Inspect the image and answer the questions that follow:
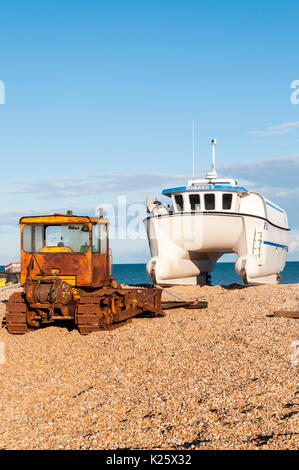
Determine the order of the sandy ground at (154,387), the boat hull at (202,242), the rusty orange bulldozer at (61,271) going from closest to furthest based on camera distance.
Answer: the sandy ground at (154,387), the rusty orange bulldozer at (61,271), the boat hull at (202,242)

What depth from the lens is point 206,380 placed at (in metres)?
7.48

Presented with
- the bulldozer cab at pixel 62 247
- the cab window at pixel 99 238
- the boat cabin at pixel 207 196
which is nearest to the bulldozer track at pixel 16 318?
the bulldozer cab at pixel 62 247

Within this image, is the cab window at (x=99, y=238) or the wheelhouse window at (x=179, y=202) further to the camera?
the wheelhouse window at (x=179, y=202)

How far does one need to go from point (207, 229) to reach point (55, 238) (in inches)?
453

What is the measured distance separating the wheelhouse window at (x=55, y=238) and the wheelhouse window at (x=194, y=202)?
41.8ft

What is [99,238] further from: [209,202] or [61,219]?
[209,202]

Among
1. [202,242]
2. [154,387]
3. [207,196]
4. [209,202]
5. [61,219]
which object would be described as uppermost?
[207,196]

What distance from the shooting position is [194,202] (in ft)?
80.9

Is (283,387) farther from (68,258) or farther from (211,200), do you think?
(211,200)

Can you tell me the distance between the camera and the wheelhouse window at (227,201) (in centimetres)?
2389

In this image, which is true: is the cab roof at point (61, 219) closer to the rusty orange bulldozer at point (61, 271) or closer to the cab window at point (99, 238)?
the rusty orange bulldozer at point (61, 271)

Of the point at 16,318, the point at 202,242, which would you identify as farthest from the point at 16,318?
the point at 202,242

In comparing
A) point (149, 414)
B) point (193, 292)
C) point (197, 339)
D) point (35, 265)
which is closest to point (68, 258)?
point (35, 265)
